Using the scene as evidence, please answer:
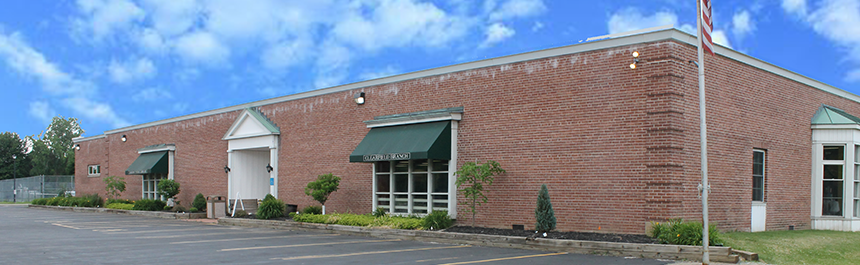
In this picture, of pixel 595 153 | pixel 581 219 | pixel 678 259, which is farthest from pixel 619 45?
pixel 678 259

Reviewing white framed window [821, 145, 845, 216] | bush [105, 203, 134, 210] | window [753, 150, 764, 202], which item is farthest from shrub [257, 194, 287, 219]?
white framed window [821, 145, 845, 216]

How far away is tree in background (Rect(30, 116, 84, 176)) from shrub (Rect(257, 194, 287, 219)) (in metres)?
64.5

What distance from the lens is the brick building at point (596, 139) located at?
49.4ft

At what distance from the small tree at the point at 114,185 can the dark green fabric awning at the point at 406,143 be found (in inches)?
818

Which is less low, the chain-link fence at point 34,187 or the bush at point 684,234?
the bush at point 684,234

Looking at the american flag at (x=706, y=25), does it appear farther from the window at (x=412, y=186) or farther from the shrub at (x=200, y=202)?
the shrub at (x=200, y=202)

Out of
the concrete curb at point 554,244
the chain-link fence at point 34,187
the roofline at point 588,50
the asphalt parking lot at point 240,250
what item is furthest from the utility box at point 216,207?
the chain-link fence at point 34,187

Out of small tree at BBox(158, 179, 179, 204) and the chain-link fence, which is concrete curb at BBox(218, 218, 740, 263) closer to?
small tree at BBox(158, 179, 179, 204)

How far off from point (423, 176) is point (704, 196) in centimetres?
998

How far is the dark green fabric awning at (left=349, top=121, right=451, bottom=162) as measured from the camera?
60.9 ft

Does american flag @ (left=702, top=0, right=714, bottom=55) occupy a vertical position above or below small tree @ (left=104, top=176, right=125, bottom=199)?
above

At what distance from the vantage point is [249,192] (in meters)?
28.0

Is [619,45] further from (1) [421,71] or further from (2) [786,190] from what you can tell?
(2) [786,190]

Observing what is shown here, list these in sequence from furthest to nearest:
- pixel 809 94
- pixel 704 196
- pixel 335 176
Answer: pixel 335 176 → pixel 809 94 → pixel 704 196
